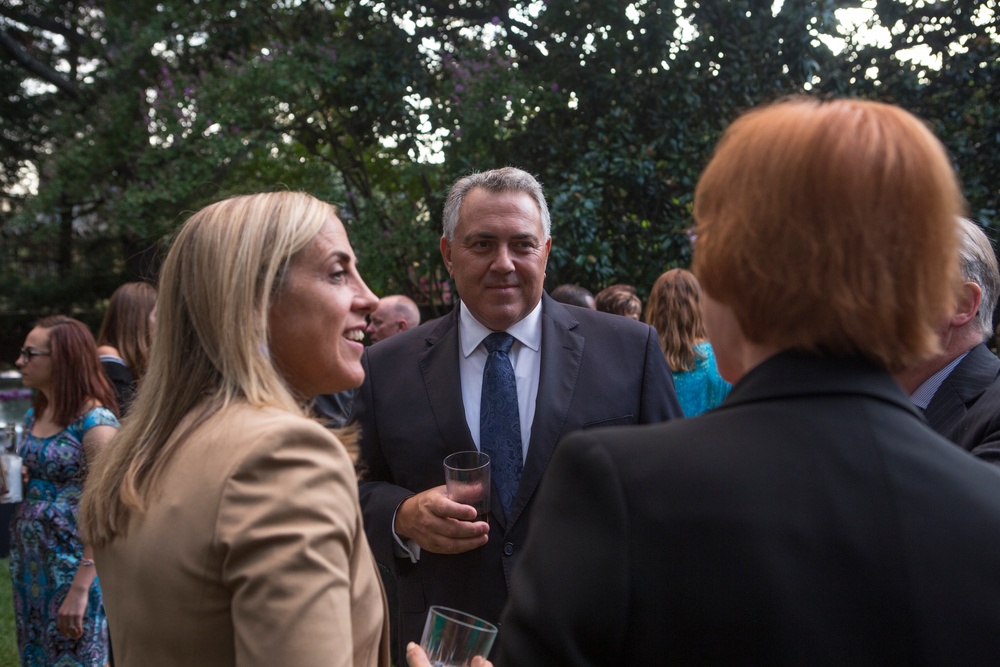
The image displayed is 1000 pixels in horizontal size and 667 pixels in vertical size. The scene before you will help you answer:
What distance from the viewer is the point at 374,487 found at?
109 inches

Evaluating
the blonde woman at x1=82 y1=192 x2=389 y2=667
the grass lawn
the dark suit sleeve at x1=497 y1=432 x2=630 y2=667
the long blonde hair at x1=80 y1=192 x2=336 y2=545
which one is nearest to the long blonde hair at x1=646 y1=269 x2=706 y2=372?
the blonde woman at x1=82 y1=192 x2=389 y2=667

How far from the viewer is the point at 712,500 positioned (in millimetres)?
1070

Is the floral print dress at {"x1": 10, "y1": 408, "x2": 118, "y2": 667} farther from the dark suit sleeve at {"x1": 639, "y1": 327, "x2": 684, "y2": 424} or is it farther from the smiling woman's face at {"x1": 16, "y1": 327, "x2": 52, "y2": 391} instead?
the dark suit sleeve at {"x1": 639, "y1": 327, "x2": 684, "y2": 424}

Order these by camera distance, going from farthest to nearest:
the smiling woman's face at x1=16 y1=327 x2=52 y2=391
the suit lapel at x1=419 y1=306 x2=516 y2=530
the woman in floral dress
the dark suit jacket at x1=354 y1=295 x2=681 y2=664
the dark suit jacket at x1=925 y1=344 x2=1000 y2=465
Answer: the smiling woman's face at x1=16 y1=327 x2=52 y2=391 → the woman in floral dress → the suit lapel at x1=419 y1=306 x2=516 y2=530 → the dark suit jacket at x1=354 y1=295 x2=681 y2=664 → the dark suit jacket at x1=925 y1=344 x2=1000 y2=465

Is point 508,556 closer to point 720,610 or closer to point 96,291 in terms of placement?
point 720,610

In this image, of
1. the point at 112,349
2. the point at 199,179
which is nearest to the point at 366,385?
the point at 112,349

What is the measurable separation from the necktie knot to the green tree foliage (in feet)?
16.3

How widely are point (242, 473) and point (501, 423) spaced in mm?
1463

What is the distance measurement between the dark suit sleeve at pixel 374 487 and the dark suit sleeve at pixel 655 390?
80 cm

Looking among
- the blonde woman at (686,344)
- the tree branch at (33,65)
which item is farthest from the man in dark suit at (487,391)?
the tree branch at (33,65)

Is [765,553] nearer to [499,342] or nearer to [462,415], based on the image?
[462,415]

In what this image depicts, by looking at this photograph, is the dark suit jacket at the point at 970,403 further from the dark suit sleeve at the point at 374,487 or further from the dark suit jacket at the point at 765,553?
the dark suit sleeve at the point at 374,487

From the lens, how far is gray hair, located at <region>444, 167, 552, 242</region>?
116 inches

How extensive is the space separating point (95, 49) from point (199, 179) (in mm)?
2986
